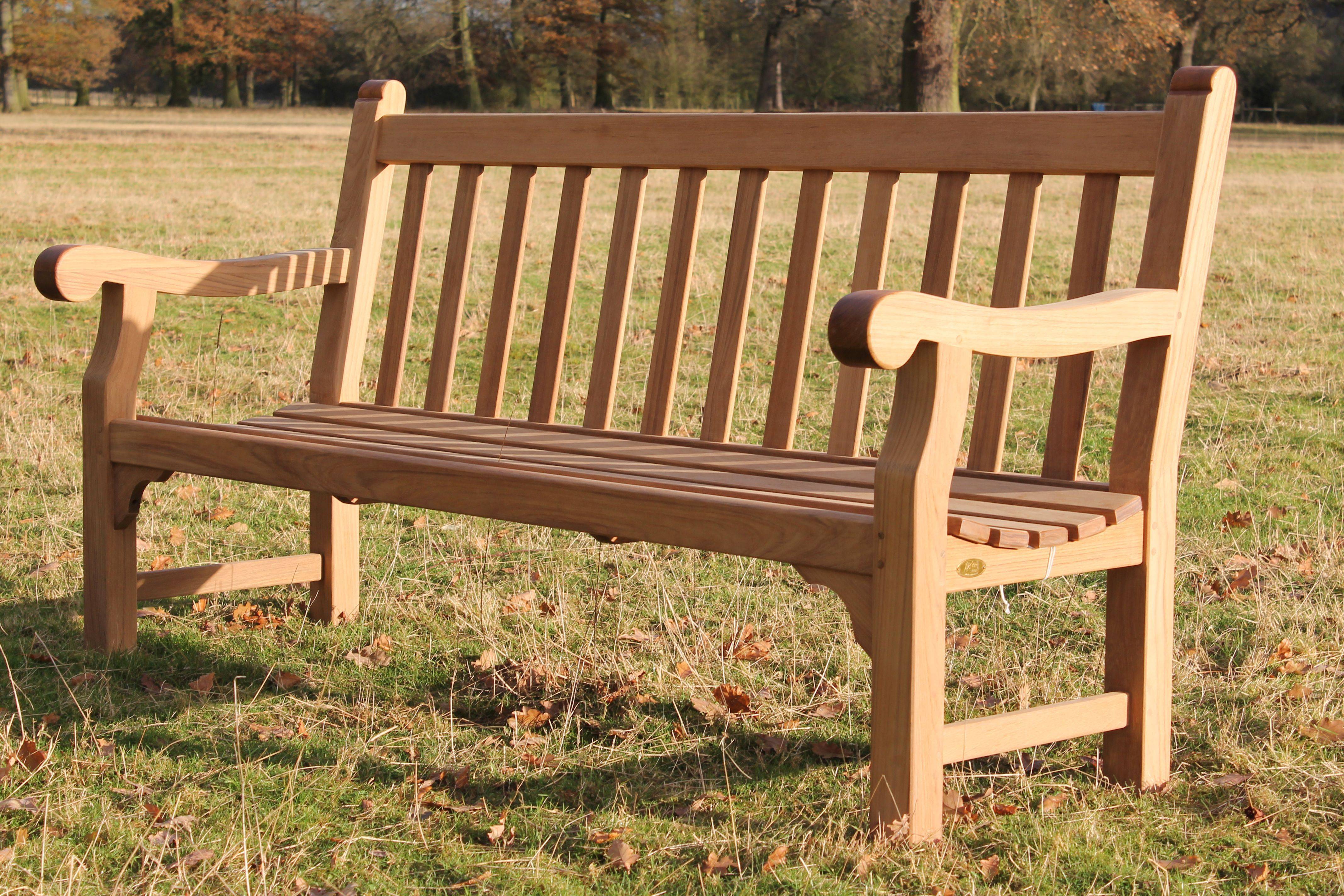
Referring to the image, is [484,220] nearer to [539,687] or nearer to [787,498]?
[539,687]

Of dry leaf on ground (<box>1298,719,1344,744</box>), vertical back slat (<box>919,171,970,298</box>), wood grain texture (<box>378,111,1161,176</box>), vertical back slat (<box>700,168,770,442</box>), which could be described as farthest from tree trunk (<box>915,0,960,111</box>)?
dry leaf on ground (<box>1298,719,1344,744</box>)

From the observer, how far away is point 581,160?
2941mm

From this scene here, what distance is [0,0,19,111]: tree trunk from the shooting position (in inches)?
1516

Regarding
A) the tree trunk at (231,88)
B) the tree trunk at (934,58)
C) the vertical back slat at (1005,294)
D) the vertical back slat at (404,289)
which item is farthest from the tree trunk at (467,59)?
the vertical back slat at (1005,294)

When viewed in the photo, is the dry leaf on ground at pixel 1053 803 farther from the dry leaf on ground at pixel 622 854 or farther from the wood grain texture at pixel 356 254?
the wood grain texture at pixel 356 254

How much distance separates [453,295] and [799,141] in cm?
91

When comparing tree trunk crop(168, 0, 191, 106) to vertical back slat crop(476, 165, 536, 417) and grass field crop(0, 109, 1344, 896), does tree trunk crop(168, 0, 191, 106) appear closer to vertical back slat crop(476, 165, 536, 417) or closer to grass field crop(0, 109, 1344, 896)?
grass field crop(0, 109, 1344, 896)

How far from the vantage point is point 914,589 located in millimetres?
1865

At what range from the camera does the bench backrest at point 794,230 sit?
2307mm

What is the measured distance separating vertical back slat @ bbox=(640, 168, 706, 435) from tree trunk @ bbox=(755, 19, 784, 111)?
39298 mm

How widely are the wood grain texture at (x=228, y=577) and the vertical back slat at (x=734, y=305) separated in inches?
43.5

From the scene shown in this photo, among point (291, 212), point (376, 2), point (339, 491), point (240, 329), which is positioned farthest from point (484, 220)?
point (376, 2)

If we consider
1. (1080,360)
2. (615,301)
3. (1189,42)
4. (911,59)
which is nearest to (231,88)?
(1189,42)

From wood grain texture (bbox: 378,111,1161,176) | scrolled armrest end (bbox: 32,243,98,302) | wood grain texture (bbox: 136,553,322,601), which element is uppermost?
wood grain texture (bbox: 378,111,1161,176)
